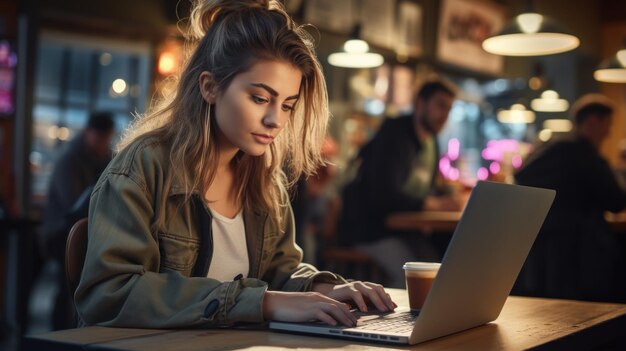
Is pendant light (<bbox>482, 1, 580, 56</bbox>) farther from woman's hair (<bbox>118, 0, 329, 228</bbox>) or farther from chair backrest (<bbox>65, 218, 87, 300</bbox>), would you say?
chair backrest (<bbox>65, 218, 87, 300</bbox>)

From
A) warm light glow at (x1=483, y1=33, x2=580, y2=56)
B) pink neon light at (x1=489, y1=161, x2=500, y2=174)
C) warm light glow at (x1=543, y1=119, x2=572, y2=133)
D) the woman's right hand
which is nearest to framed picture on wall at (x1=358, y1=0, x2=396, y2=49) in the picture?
pink neon light at (x1=489, y1=161, x2=500, y2=174)

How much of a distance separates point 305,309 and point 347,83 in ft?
22.1

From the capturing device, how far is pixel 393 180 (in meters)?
4.78

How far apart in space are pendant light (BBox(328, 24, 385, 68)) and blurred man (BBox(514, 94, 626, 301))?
4.20 ft

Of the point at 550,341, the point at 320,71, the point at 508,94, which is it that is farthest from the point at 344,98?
the point at 550,341

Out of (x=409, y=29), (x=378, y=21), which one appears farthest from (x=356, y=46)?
(x=409, y=29)

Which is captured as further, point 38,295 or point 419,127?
point 38,295

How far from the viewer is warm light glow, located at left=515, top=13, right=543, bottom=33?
12.1ft

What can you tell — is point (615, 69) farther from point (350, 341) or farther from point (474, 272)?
point (350, 341)

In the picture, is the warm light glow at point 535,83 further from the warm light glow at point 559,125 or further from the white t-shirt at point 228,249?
the white t-shirt at point 228,249

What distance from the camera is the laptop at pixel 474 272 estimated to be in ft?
4.00

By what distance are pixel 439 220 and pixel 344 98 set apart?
3.53m

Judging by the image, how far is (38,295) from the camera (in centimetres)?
765

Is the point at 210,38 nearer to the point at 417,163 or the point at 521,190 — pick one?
the point at 521,190
